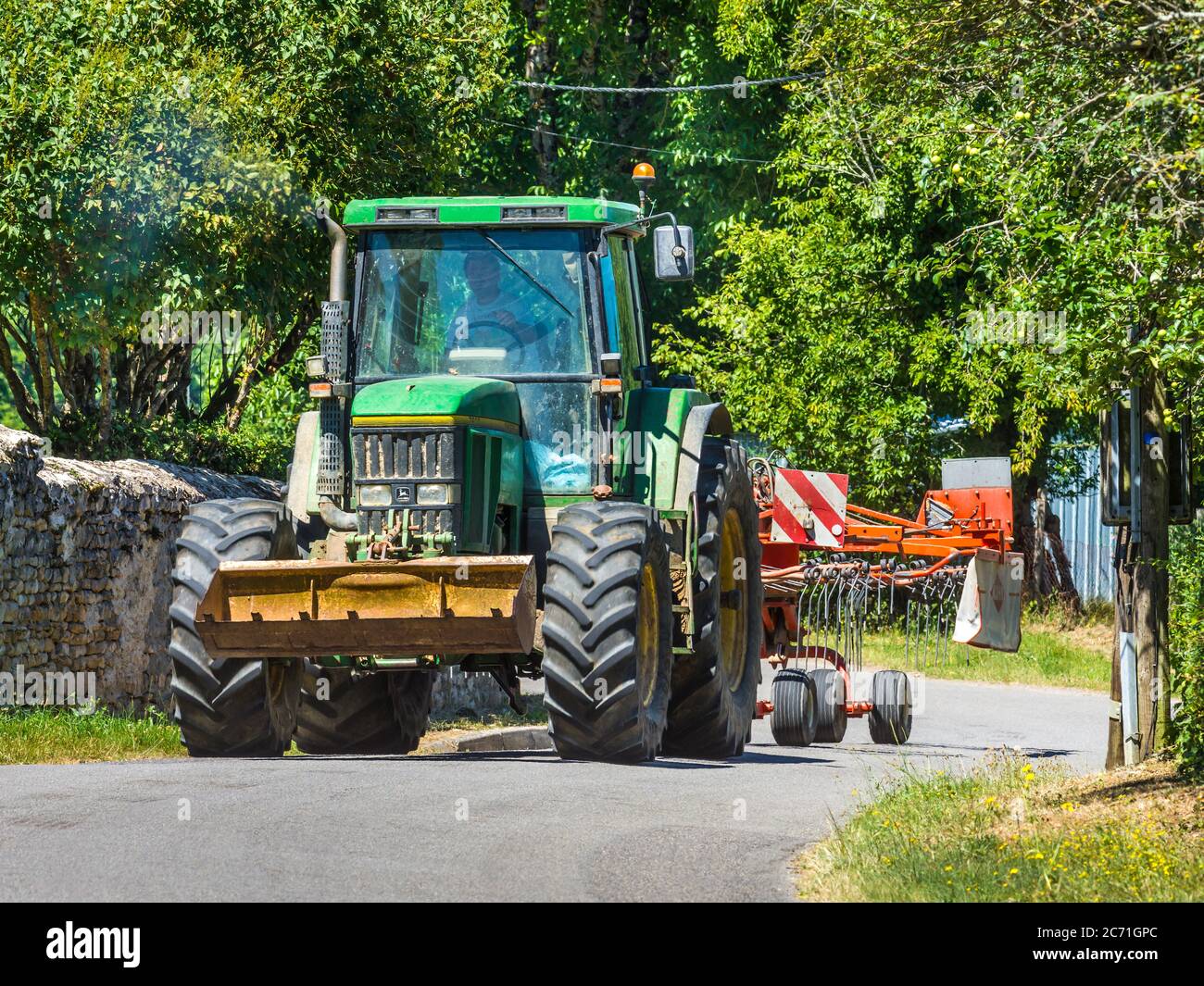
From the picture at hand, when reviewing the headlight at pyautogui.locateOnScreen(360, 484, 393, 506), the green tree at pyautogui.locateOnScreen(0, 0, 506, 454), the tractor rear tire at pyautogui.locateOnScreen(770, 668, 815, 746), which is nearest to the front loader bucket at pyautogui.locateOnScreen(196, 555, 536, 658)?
the headlight at pyautogui.locateOnScreen(360, 484, 393, 506)

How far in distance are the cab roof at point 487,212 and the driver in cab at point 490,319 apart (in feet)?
0.98

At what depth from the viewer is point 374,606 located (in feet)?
36.9

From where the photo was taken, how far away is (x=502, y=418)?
1206cm

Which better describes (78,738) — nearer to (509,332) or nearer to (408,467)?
(408,467)

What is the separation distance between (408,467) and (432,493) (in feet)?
0.70

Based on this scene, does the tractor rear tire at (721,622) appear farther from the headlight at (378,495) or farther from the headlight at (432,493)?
the headlight at (378,495)

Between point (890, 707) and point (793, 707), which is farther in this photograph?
point (890, 707)

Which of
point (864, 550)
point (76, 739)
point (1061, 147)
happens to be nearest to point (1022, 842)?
point (1061, 147)

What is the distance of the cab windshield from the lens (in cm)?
1251

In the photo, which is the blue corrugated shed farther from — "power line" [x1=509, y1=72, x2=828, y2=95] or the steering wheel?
the steering wheel

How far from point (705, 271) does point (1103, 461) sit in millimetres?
26989

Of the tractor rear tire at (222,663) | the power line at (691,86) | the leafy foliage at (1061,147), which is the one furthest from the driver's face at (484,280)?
the power line at (691,86)
